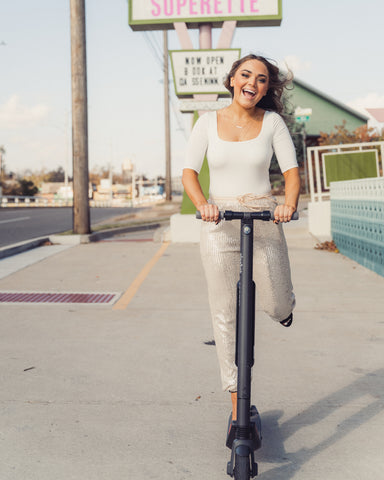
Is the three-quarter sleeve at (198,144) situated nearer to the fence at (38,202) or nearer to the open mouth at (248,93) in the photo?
the open mouth at (248,93)

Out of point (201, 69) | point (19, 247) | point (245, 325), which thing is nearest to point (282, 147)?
point (245, 325)

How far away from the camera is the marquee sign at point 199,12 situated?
14.0 m


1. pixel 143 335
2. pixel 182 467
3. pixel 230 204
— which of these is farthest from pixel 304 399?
pixel 143 335

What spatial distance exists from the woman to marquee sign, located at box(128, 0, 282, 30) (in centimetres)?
1146

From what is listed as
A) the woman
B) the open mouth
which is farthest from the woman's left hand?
the open mouth

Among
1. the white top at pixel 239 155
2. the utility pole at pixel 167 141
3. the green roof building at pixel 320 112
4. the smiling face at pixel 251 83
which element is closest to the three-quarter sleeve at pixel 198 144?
the white top at pixel 239 155

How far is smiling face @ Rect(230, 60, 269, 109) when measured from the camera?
318 cm

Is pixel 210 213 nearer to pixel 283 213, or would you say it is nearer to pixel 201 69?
pixel 283 213

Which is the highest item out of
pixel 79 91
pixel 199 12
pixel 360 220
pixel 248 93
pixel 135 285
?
pixel 199 12

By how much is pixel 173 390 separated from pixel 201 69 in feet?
36.2

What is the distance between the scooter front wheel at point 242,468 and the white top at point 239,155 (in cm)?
126

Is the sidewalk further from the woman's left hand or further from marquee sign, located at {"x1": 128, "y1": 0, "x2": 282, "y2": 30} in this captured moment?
marquee sign, located at {"x1": 128, "y1": 0, "x2": 282, "y2": 30}

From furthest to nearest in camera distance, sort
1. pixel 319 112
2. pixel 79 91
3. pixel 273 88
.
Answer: pixel 319 112, pixel 79 91, pixel 273 88

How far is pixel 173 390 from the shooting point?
4051mm
